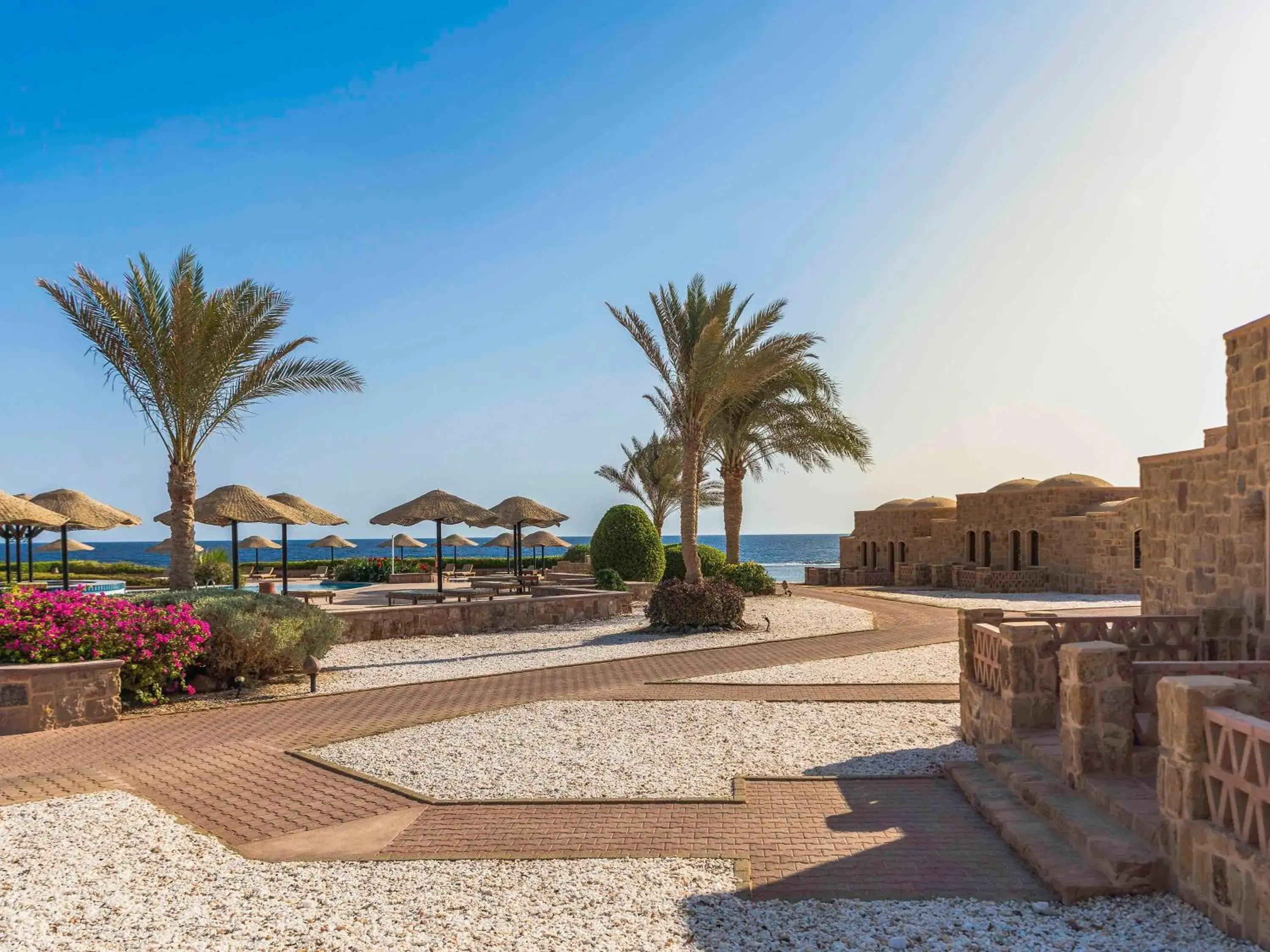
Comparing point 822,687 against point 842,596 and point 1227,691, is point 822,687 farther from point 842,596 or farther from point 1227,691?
point 842,596

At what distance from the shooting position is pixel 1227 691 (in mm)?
4492

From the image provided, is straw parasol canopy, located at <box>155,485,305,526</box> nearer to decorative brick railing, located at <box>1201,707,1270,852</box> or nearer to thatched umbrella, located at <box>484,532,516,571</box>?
decorative brick railing, located at <box>1201,707,1270,852</box>

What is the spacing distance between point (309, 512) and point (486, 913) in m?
16.2

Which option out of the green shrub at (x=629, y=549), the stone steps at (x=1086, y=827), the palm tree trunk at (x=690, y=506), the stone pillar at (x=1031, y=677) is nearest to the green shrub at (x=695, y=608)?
the palm tree trunk at (x=690, y=506)

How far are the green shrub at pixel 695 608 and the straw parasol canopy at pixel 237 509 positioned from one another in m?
7.57

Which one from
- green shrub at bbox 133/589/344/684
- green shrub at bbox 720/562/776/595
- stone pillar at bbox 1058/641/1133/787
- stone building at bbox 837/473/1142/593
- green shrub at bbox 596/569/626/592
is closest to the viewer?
stone pillar at bbox 1058/641/1133/787

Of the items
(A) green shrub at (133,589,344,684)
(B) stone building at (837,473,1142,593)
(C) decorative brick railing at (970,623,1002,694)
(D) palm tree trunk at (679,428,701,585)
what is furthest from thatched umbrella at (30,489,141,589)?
(B) stone building at (837,473,1142,593)

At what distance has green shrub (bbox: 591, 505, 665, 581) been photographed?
24.5 metres

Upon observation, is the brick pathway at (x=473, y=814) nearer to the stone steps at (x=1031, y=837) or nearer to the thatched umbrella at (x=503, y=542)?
the stone steps at (x=1031, y=837)

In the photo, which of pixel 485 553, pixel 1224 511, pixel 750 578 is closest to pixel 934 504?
pixel 750 578

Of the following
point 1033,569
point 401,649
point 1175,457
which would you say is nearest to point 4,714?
point 401,649

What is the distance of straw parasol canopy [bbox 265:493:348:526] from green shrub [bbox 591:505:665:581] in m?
7.40

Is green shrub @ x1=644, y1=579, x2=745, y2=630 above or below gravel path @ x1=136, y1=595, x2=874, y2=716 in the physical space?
above

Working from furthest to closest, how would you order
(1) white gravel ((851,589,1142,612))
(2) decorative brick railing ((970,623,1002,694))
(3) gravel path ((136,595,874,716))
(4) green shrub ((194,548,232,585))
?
(4) green shrub ((194,548,232,585)), (1) white gravel ((851,589,1142,612)), (3) gravel path ((136,595,874,716)), (2) decorative brick railing ((970,623,1002,694))
